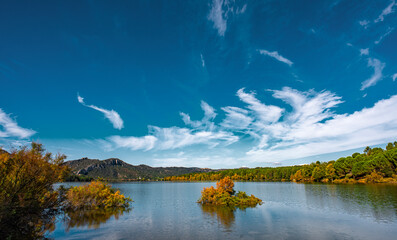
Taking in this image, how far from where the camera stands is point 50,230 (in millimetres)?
36719

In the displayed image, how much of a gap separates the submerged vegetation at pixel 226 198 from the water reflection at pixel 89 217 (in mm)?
24103

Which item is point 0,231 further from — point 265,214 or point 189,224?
point 265,214

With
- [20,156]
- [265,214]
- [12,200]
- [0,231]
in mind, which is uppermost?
[20,156]

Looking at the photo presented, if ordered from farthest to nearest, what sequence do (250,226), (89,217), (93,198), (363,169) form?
1. (363,169)
2. (93,198)
3. (89,217)
4. (250,226)

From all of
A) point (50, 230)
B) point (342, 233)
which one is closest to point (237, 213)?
point (342, 233)

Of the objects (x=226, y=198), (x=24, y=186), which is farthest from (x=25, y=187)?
(x=226, y=198)

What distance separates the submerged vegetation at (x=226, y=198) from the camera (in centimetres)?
6003

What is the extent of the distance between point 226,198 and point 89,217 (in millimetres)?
34403

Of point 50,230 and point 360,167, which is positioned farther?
point 360,167

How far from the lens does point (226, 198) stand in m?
60.8

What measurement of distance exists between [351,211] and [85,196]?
61.1m

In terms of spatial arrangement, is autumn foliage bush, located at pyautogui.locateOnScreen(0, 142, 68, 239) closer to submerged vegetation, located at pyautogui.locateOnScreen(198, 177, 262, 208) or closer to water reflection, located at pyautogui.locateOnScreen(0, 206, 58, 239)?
water reflection, located at pyautogui.locateOnScreen(0, 206, 58, 239)

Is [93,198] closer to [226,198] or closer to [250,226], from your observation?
[226,198]

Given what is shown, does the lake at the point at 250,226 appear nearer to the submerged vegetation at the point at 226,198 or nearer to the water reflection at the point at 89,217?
the water reflection at the point at 89,217
